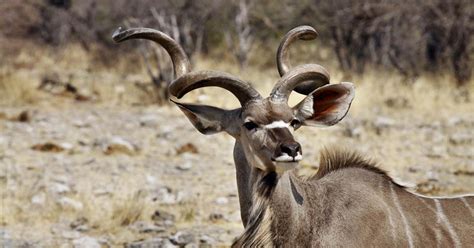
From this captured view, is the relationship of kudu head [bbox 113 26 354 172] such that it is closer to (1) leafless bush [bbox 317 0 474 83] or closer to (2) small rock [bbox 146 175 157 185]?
(2) small rock [bbox 146 175 157 185]

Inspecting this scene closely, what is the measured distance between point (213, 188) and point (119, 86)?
7295mm

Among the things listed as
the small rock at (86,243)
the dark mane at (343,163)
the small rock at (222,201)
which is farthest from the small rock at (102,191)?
the dark mane at (343,163)

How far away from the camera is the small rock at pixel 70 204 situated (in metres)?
6.54

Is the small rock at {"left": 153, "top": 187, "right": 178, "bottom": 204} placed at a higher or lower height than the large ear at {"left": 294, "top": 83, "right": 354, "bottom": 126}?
lower

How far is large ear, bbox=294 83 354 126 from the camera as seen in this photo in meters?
4.13

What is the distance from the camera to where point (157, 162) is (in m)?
8.48

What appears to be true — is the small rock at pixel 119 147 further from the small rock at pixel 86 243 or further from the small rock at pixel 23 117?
the small rock at pixel 86 243

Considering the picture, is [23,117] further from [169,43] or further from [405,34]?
[405,34]

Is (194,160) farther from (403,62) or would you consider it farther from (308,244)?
(403,62)

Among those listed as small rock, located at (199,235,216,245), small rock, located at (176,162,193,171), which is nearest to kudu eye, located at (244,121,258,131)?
small rock, located at (199,235,216,245)

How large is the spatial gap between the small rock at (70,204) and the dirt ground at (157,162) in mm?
12

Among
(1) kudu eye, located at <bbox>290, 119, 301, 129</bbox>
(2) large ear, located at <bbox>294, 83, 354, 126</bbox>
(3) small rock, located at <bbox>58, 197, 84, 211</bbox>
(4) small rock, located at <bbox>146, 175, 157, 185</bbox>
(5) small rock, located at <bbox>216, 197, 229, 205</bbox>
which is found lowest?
(3) small rock, located at <bbox>58, 197, 84, 211</bbox>

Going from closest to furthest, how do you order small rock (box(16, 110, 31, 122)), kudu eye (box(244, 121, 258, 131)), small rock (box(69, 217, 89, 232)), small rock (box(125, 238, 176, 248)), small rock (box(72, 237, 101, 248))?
kudu eye (box(244, 121, 258, 131)) → small rock (box(125, 238, 176, 248)) → small rock (box(72, 237, 101, 248)) → small rock (box(69, 217, 89, 232)) → small rock (box(16, 110, 31, 122))

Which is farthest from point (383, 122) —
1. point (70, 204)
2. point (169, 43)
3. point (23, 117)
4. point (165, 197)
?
point (169, 43)
